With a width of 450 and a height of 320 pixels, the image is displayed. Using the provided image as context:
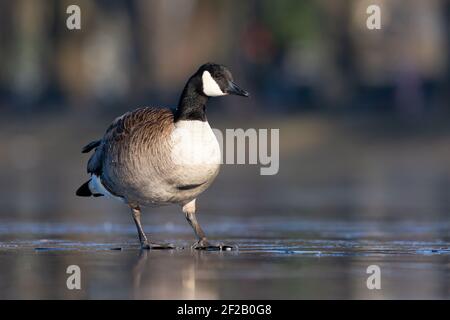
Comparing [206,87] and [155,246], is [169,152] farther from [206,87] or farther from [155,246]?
[155,246]

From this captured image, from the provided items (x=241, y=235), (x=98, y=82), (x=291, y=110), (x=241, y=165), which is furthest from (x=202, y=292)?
(x=98, y=82)

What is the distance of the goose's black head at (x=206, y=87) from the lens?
45.1ft

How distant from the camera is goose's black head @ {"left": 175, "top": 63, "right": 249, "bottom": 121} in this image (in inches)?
541

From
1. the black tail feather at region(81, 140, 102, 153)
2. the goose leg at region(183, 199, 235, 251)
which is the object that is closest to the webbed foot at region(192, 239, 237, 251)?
the goose leg at region(183, 199, 235, 251)

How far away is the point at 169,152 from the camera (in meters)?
13.3

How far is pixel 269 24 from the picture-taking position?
A: 5219cm

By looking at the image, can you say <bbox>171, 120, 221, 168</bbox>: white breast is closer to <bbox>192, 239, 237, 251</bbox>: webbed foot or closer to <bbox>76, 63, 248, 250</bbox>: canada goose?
<bbox>76, 63, 248, 250</bbox>: canada goose

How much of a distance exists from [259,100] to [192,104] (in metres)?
34.8

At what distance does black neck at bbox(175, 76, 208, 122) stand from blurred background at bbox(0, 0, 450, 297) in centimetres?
293

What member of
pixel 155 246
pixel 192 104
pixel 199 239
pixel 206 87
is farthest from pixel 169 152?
pixel 199 239

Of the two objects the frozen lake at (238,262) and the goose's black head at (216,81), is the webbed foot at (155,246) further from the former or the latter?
the goose's black head at (216,81)

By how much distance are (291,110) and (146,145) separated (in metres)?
31.4

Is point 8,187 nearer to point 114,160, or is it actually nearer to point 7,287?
point 114,160
